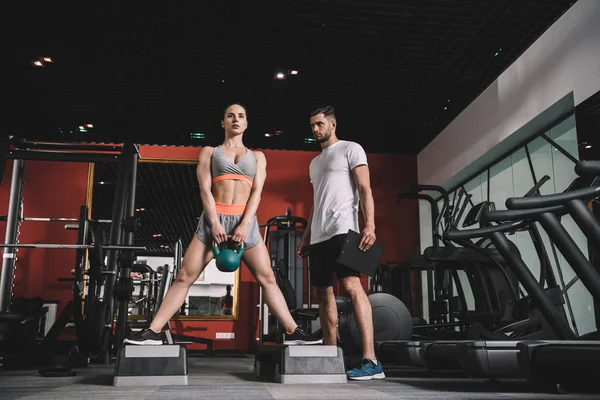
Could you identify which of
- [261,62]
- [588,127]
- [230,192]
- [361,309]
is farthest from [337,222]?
[261,62]

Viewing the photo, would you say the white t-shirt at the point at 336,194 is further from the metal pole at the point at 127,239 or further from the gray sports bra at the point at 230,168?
the metal pole at the point at 127,239

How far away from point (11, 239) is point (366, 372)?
139 inches

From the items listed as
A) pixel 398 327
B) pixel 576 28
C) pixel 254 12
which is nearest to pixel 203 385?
pixel 398 327

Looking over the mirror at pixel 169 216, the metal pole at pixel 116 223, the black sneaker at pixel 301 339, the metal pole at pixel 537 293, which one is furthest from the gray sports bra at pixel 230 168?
the mirror at pixel 169 216

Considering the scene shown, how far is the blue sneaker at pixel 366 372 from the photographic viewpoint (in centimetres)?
290

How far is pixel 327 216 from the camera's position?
3.16 metres

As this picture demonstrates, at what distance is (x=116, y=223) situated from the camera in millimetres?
4727

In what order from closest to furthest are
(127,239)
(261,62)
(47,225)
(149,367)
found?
(149,367) → (127,239) → (261,62) → (47,225)

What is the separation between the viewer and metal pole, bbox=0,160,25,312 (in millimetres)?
4863

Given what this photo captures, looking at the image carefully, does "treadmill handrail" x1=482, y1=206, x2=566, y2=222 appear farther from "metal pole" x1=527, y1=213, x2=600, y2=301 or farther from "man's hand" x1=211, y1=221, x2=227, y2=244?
"man's hand" x1=211, y1=221, x2=227, y2=244

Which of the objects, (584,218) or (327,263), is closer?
(584,218)

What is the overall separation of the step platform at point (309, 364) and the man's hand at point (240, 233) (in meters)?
0.59

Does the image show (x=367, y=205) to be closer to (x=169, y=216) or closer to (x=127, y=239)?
(x=127, y=239)

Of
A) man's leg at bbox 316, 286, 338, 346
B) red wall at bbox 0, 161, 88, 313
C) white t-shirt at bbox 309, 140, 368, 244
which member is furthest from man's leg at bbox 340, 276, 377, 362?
red wall at bbox 0, 161, 88, 313
